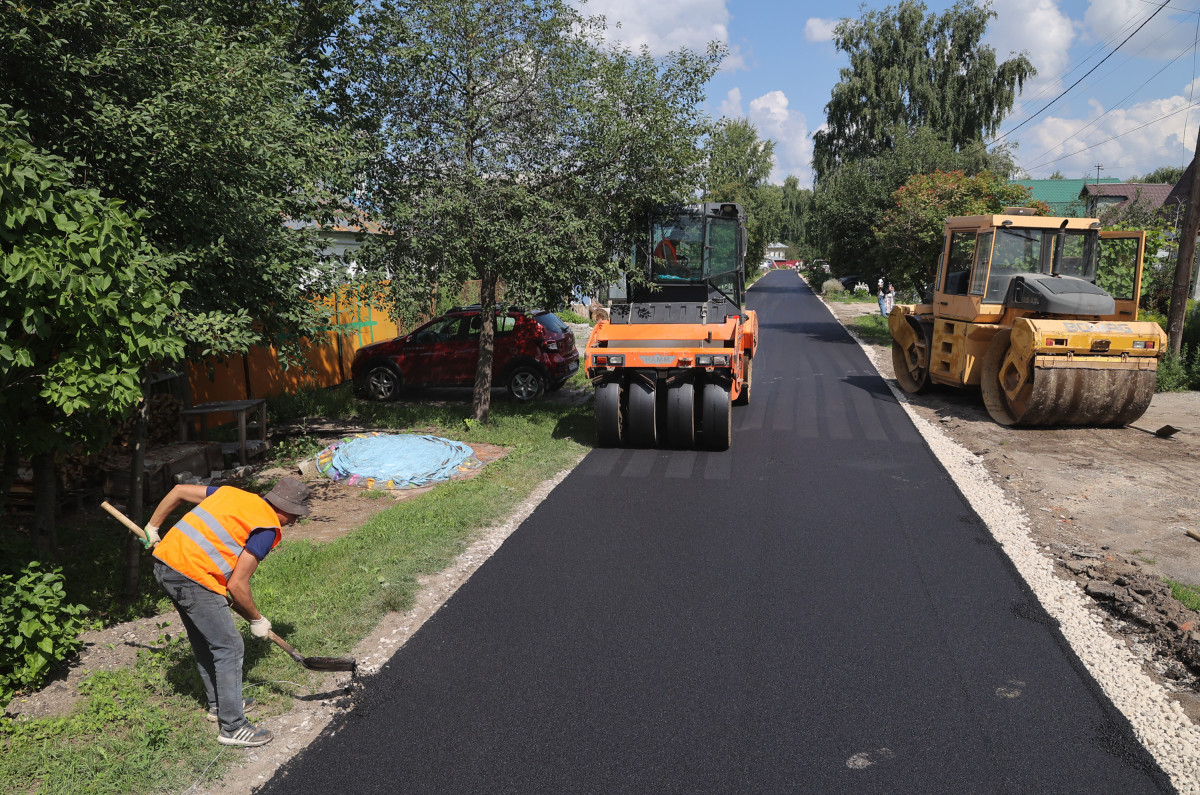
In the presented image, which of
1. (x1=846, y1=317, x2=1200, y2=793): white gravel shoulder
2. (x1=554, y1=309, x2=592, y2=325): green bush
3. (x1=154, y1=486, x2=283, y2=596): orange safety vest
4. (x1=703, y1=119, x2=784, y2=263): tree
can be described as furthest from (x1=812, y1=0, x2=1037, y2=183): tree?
(x1=154, y1=486, x2=283, y2=596): orange safety vest

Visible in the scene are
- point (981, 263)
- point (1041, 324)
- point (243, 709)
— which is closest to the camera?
point (243, 709)

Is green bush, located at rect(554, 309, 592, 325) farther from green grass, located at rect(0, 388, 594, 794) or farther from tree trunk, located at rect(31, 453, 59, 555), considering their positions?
tree trunk, located at rect(31, 453, 59, 555)

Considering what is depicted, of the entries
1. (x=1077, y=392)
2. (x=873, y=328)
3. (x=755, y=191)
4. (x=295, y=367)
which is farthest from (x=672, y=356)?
(x=755, y=191)

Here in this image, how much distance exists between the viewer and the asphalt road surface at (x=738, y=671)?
388cm

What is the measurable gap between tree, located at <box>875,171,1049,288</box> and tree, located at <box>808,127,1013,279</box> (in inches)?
46.1

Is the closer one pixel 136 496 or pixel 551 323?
pixel 136 496

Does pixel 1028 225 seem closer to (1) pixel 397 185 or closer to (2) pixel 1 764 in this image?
(1) pixel 397 185

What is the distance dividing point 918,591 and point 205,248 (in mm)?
5976

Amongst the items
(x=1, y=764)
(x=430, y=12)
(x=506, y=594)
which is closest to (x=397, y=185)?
(x=430, y=12)

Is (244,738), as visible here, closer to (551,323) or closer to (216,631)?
Answer: (216,631)

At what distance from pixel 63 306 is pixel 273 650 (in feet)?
7.81

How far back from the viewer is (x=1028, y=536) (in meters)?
7.25

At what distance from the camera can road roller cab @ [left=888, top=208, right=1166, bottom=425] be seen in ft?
34.9

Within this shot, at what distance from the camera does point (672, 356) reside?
9828 mm
